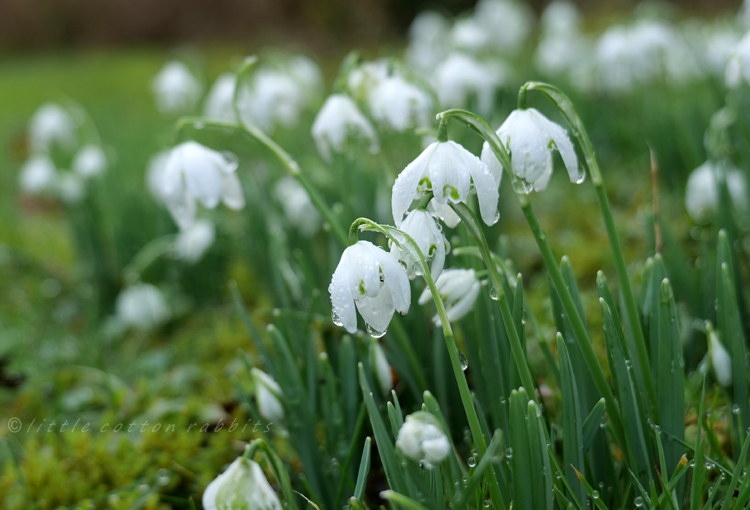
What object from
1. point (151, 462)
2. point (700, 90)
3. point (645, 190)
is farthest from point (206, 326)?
point (700, 90)

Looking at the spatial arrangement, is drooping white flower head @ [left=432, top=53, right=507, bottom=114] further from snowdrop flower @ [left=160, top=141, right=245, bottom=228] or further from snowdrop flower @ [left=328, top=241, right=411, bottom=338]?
snowdrop flower @ [left=328, top=241, right=411, bottom=338]

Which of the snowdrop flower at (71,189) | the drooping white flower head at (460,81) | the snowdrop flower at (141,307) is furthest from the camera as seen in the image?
the snowdrop flower at (71,189)

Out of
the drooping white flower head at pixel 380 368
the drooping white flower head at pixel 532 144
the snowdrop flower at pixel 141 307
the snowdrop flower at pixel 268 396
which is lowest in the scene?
the snowdrop flower at pixel 141 307

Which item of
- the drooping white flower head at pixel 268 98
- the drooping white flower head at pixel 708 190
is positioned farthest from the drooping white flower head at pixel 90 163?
the drooping white flower head at pixel 708 190

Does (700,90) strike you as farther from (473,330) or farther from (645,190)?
(473,330)

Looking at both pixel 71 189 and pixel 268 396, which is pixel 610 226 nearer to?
pixel 268 396

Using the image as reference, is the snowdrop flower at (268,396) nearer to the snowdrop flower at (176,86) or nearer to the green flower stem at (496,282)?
the green flower stem at (496,282)
